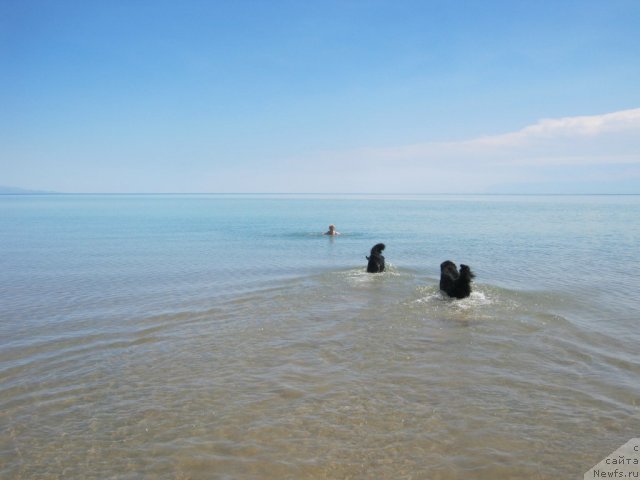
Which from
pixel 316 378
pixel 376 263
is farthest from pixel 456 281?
pixel 316 378

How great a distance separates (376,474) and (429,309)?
27.4 feet

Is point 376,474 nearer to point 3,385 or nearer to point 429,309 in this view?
point 3,385

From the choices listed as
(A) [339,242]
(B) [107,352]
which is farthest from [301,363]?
(A) [339,242]

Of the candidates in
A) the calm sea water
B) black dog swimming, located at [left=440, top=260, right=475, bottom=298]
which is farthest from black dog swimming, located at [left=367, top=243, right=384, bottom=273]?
black dog swimming, located at [left=440, top=260, right=475, bottom=298]

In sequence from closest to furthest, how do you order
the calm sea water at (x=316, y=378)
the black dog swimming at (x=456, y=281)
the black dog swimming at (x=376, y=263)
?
the calm sea water at (x=316, y=378), the black dog swimming at (x=456, y=281), the black dog swimming at (x=376, y=263)

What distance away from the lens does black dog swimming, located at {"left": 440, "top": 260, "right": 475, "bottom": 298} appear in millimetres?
13922

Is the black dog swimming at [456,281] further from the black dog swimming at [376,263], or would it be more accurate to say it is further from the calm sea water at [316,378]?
the black dog swimming at [376,263]

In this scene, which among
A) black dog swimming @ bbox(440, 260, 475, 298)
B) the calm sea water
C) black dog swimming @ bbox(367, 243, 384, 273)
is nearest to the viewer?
the calm sea water

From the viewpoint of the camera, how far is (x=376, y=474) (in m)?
5.40

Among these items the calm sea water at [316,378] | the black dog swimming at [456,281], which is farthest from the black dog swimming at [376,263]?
the black dog swimming at [456,281]

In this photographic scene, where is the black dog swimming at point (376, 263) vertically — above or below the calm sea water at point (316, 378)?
above

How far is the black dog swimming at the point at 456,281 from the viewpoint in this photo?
45.7 feet

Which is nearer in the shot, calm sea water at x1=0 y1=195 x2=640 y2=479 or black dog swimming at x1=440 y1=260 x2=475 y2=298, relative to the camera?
calm sea water at x1=0 y1=195 x2=640 y2=479

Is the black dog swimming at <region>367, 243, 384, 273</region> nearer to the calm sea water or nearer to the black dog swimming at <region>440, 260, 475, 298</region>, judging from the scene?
the calm sea water
